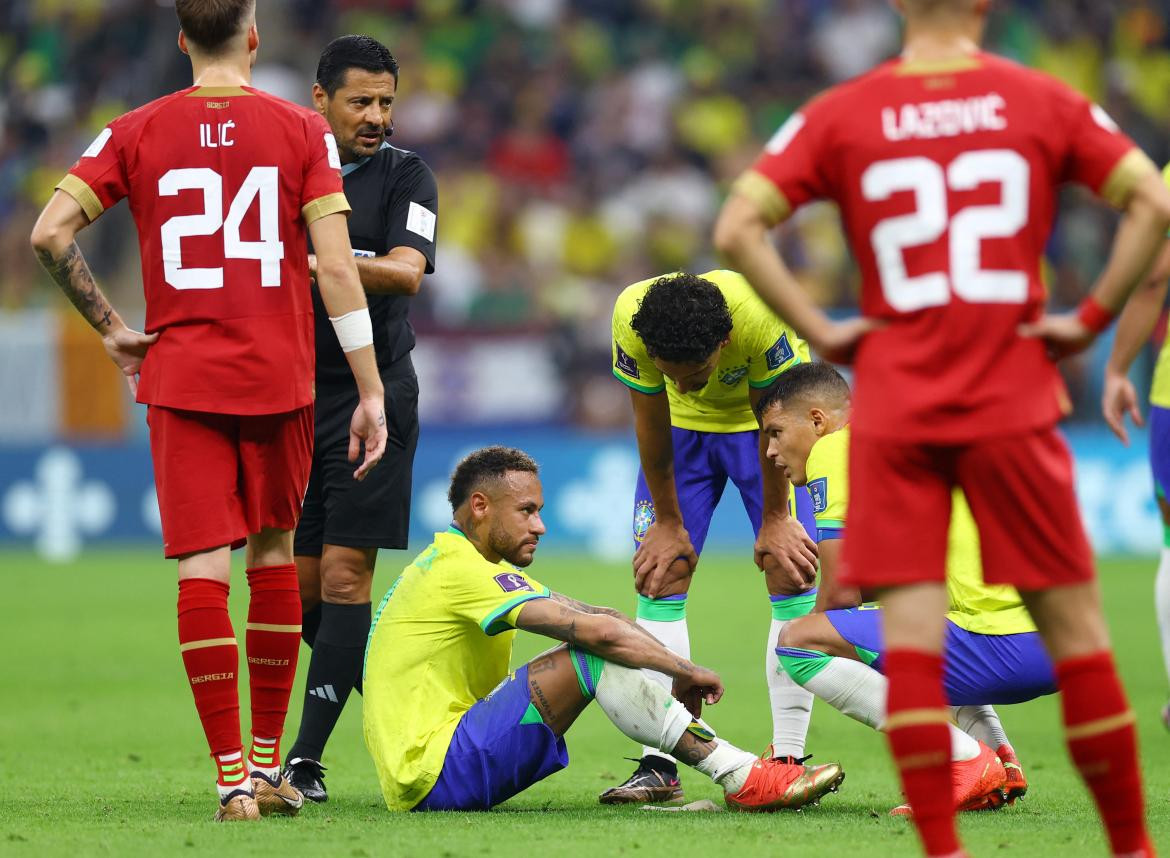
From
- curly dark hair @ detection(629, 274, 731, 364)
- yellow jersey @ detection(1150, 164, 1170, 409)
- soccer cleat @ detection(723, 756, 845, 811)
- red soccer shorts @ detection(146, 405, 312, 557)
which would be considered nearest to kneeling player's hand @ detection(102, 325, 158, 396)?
red soccer shorts @ detection(146, 405, 312, 557)

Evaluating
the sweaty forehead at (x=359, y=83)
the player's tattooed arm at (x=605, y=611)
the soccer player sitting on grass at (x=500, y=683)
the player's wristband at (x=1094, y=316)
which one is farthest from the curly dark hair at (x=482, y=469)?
the player's wristband at (x=1094, y=316)

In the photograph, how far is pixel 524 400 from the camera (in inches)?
601

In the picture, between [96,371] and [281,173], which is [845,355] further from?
[96,371]

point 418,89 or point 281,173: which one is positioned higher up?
point 418,89

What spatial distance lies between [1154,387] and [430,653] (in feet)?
8.98

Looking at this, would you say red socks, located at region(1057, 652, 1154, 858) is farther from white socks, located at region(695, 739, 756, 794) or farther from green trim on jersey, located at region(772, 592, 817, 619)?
green trim on jersey, located at region(772, 592, 817, 619)

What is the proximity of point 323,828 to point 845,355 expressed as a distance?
2087 mm

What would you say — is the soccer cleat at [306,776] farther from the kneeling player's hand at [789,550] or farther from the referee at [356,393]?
the kneeling player's hand at [789,550]

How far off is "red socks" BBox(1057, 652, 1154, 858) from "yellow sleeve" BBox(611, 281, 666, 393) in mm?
2438

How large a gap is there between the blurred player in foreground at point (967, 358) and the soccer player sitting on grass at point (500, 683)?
1.36m

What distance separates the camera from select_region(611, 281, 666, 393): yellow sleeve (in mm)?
5645

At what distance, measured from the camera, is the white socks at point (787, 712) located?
Answer: 549cm

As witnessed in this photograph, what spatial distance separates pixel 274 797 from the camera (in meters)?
4.89

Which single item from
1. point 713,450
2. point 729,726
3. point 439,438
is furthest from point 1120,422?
point 439,438
